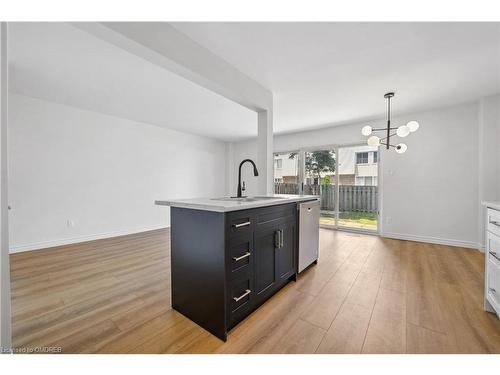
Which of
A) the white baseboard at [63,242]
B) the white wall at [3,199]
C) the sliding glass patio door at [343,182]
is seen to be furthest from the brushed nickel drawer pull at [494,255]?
the white baseboard at [63,242]

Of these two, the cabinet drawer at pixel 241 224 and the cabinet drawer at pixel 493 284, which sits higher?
the cabinet drawer at pixel 241 224

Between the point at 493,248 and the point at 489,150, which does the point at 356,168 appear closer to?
the point at 489,150

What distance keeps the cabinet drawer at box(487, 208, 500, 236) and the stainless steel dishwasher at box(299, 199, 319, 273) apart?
4.81ft

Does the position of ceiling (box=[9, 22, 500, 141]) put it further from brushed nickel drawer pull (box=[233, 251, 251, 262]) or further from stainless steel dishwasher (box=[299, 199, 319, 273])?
brushed nickel drawer pull (box=[233, 251, 251, 262])

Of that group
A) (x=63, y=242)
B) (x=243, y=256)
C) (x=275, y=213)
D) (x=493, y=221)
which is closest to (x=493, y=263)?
(x=493, y=221)

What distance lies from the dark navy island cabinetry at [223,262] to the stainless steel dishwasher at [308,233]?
489 millimetres

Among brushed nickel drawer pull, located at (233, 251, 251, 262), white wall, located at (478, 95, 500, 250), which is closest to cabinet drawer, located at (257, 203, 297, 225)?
brushed nickel drawer pull, located at (233, 251, 251, 262)

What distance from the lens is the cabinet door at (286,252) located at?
1981mm

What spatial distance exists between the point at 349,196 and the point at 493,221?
10.7 ft

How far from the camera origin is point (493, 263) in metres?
1.58

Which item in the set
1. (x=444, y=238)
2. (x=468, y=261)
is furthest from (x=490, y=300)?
(x=444, y=238)

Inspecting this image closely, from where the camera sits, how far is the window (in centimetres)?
457

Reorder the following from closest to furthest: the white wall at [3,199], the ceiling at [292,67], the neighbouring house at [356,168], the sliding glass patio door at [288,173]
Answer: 1. the white wall at [3,199]
2. the ceiling at [292,67]
3. the neighbouring house at [356,168]
4. the sliding glass patio door at [288,173]

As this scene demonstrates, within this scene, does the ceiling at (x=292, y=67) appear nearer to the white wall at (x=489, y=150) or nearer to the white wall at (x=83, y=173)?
the white wall at (x=489, y=150)
